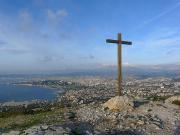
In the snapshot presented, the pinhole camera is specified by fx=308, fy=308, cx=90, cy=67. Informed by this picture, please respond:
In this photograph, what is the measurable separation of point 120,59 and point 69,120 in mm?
6105

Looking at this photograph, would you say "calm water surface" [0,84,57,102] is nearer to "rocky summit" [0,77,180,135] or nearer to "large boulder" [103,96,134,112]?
"large boulder" [103,96,134,112]

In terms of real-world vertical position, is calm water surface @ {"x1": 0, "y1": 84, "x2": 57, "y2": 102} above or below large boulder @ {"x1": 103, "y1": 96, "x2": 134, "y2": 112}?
below

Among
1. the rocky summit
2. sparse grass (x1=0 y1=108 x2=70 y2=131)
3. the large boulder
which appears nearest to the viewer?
the rocky summit

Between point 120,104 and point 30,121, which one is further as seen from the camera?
point 120,104

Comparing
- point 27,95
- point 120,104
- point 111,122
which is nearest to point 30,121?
Answer: point 111,122

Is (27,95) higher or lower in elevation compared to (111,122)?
lower

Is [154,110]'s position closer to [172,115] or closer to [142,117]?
[172,115]

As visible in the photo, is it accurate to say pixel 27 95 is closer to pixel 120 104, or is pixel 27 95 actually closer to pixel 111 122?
pixel 120 104

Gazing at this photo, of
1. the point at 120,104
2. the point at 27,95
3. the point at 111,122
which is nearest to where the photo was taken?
the point at 111,122

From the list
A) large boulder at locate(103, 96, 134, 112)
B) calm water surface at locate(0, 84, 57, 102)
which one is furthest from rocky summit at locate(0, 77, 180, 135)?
calm water surface at locate(0, 84, 57, 102)

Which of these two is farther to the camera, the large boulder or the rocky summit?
the large boulder

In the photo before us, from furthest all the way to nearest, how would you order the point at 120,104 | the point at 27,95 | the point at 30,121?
the point at 27,95
the point at 120,104
the point at 30,121

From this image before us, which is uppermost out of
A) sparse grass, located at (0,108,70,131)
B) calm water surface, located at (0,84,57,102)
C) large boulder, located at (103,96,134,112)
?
large boulder, located at (103,96,134,112)

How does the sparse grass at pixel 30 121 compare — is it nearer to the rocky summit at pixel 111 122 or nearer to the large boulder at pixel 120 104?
the rocky summit at pixel 111 122
